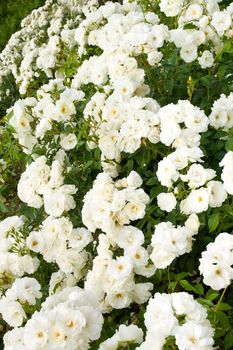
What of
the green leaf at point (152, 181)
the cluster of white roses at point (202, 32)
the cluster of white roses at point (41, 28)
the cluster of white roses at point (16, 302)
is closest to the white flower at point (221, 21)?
the cluster of white roses at point (202, 32)

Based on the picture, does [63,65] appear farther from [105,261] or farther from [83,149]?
[105,261]

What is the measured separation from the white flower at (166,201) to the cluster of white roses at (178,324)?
55 centimetres

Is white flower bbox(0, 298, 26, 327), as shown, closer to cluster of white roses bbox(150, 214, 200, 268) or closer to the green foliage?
cluster of white roses bbox(150, 214, 200, 268)

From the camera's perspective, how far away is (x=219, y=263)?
180cm

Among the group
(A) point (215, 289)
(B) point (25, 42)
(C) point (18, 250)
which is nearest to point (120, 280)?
(A) point (215, 289)

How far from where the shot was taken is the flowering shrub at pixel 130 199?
5.82 feet

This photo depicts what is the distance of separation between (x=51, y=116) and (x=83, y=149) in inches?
8.7

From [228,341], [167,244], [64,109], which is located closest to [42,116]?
[64,109]

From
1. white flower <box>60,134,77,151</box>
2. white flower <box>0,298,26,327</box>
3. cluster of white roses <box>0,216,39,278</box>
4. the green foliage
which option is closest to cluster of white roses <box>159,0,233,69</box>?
white flower <box>60,134,77,151</box>

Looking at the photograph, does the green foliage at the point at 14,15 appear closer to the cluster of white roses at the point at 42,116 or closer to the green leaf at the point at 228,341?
the cluster of white roses at the point at 42,116

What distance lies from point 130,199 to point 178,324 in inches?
25.8

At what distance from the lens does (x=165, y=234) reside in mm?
2041

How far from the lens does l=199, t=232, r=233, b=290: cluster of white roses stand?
5.89 feet

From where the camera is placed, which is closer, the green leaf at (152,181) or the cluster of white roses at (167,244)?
the cluster of white roses at (167,244)
